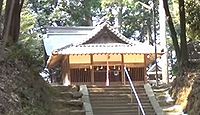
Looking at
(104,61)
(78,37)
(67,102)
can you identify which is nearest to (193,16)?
(67,102)

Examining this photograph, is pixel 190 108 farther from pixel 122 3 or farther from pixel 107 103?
pixel 122 3

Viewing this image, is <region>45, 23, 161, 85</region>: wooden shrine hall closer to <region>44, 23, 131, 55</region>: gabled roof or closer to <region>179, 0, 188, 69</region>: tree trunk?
<region>44, 23, 131, 55</region>: gabled roof

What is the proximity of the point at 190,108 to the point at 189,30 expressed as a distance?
529 centimetres

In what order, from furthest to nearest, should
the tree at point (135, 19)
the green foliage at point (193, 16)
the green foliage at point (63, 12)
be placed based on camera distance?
the green foliage at point (63, 12) < the tree at point (135, 19) < the green foliage at point (193, 16)

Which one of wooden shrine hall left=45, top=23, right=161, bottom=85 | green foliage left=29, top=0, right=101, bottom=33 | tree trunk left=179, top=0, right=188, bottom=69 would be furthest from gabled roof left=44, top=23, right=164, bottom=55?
green foliage left=29, top=0, right=101, bottom=33

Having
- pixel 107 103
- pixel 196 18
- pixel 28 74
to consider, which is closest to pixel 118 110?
pixel 107 103

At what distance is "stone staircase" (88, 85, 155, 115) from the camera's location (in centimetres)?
1237

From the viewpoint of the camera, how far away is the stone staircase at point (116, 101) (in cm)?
1237

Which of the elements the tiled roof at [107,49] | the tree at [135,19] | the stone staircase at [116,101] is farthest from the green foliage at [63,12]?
the stone staircase at [116,101]

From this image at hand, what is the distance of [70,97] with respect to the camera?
1321 cm

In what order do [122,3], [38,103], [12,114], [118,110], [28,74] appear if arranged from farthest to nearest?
[122,3]
[118,110]
[28,74]
[38,103]
[12,114]

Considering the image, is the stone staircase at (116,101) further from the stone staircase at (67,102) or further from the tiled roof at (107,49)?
the tiled roof at (107,49)

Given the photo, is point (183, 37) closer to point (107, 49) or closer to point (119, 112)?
point (119, 112)

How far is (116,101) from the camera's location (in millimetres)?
13266
